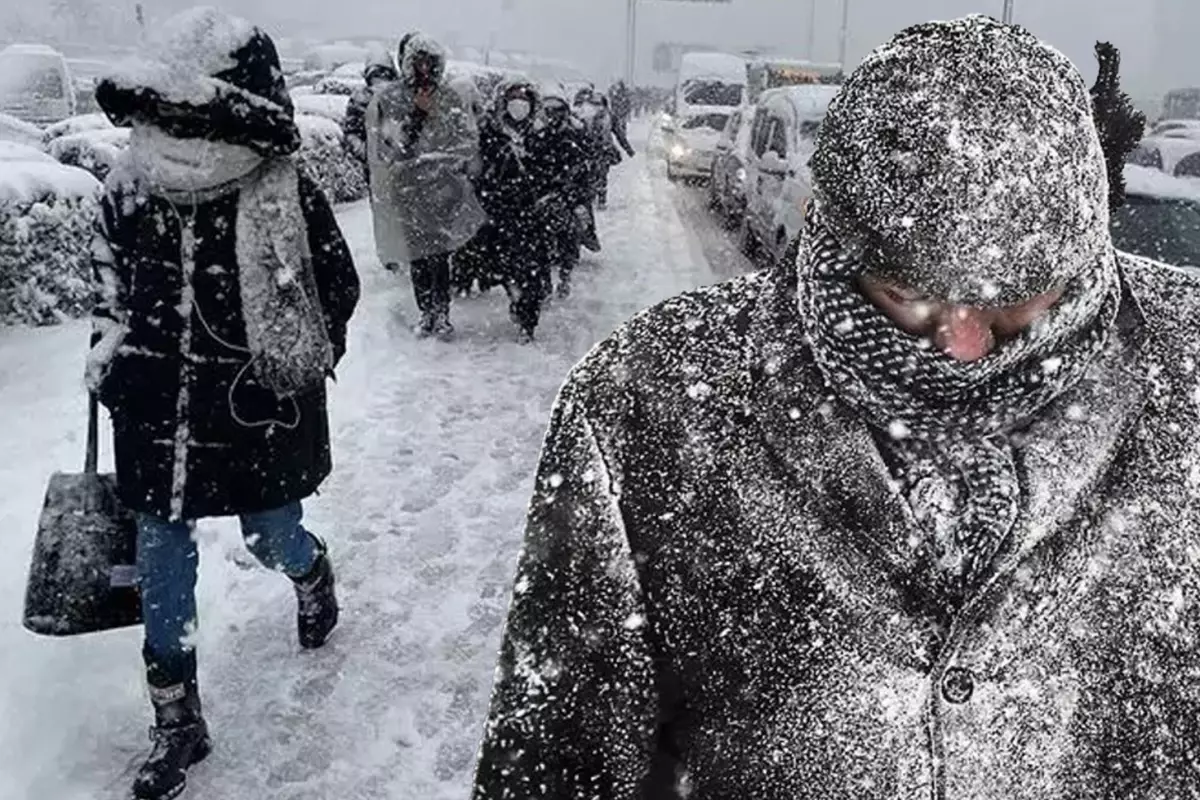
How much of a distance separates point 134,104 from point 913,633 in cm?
234

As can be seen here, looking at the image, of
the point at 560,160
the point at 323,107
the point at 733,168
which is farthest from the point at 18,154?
the point at 323,107

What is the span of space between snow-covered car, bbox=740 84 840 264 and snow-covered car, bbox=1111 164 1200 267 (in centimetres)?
251

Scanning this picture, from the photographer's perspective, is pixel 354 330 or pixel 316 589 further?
pixel 354 330

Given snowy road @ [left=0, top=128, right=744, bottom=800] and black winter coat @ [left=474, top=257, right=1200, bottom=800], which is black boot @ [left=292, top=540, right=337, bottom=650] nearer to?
snowy road @ [left=0, top=128, right=744, bottom=800]

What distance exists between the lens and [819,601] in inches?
54.9

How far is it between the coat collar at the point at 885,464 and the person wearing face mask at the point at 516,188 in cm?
710

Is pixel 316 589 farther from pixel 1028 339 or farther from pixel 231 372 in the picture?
pixel 1028 339

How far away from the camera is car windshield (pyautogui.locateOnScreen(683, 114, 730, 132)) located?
22.4 m

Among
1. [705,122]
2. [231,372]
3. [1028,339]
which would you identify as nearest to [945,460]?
[1028,339]

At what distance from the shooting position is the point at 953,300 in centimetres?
129

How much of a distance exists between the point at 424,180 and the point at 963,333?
7076mm

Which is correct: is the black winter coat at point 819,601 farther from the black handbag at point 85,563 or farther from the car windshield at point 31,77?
the car windshield at point 31,77

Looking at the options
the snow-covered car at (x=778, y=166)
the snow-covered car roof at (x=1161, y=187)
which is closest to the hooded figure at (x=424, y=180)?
the snow-covered car at (x=778, y=166)

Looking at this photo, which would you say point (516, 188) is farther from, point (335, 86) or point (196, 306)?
point (335, 86)
